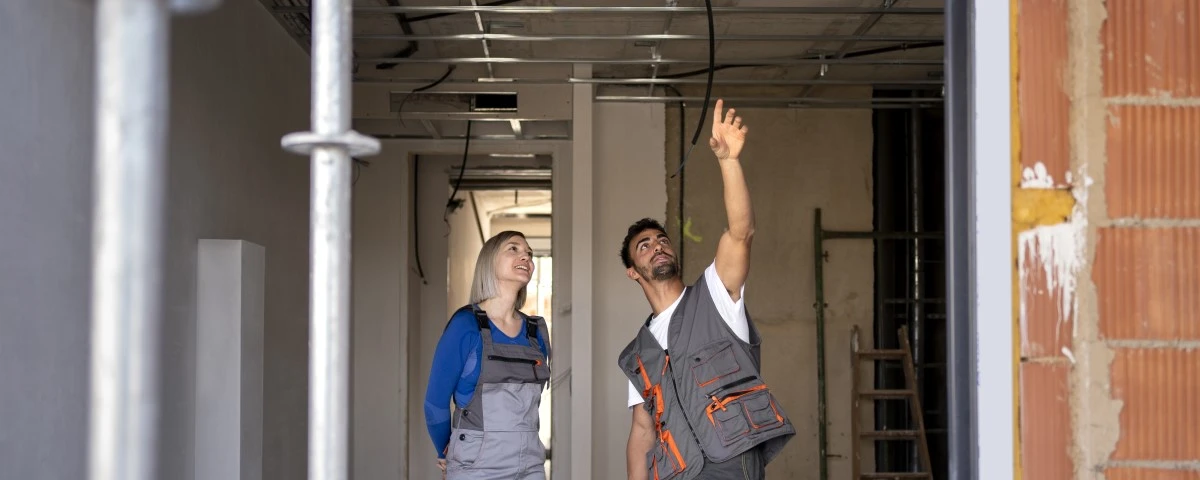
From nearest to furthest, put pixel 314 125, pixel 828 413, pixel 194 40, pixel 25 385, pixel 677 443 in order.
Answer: pixel 314 125 < pixel 25 385 < pixel 677 443 < pixel 194 40 < pixel 828 413

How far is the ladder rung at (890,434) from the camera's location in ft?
22.0

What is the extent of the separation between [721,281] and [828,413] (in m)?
3.83

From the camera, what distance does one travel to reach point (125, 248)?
3.32ft

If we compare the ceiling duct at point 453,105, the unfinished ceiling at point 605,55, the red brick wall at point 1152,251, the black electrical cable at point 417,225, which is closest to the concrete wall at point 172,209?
the unfinished ceiling at point 605,55

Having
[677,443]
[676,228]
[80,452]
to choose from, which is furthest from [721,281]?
[676,228]

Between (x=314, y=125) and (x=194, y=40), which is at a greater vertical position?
(x=194, y=40)

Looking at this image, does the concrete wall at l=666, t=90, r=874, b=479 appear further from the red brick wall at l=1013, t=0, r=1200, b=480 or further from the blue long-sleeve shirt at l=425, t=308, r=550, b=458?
the red brick wall at l=1013, t=0, r=1200, b=480

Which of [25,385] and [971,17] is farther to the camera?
[25,385]

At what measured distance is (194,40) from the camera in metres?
3.76

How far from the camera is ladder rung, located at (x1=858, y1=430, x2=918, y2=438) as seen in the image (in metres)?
6.70

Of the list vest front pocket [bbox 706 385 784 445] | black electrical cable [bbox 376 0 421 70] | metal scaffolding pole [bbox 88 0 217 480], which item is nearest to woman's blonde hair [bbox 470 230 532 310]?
vest front pocket [bbox 706 385 784 445]

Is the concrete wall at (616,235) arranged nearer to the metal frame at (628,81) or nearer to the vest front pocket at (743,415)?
the metal frame at (628,81)

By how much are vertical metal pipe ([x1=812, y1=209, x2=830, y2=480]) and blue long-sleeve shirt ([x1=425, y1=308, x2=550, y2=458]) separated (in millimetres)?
3653

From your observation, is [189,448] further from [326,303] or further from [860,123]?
[860,123]
